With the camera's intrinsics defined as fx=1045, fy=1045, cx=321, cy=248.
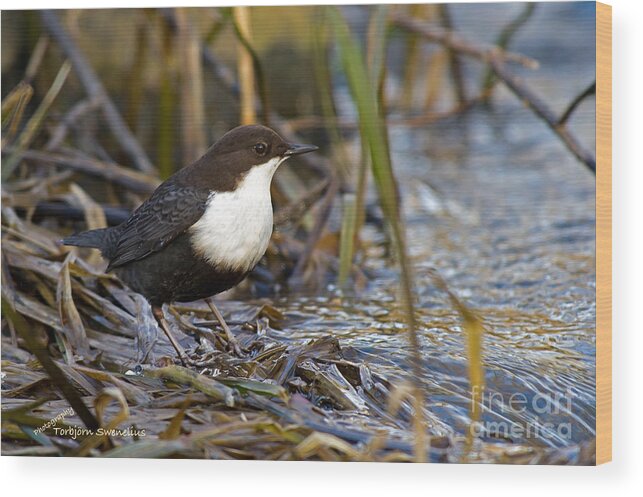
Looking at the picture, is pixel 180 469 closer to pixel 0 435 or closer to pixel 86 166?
pixel 0 435

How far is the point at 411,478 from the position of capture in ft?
10.8

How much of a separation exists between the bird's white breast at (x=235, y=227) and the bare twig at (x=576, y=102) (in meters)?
1.01

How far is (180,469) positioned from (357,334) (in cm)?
72

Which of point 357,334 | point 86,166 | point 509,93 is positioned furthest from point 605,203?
point 86,166

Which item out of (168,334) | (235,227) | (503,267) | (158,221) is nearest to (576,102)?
(503,267)

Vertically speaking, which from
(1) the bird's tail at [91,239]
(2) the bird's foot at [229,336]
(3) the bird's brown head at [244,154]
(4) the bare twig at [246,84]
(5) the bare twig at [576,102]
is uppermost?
(4) the bare twig at [246,84]

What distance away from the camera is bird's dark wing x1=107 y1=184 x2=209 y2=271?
3.25 metres

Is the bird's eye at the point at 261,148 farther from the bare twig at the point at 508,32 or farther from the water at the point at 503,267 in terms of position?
the bare twig at the point at 508,32

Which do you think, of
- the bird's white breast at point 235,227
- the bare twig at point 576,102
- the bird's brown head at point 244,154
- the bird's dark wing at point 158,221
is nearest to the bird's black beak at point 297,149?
the bird's brown head at point 244,154

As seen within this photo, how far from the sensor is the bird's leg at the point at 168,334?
11.1ft

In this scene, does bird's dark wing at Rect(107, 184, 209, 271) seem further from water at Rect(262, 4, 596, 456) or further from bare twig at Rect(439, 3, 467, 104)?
bare twig at Rect(439, 3, 467, 104)

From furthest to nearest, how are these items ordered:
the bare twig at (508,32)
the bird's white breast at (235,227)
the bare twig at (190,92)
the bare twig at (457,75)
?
the bare twig at (190,92)
the bare twig at (457,75)
the bare twig at (508,32)
the bird's white breast at (235,227)

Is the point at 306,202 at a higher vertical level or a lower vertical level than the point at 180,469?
higher

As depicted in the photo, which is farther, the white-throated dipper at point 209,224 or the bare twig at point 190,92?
the bare twig at point 190,92
